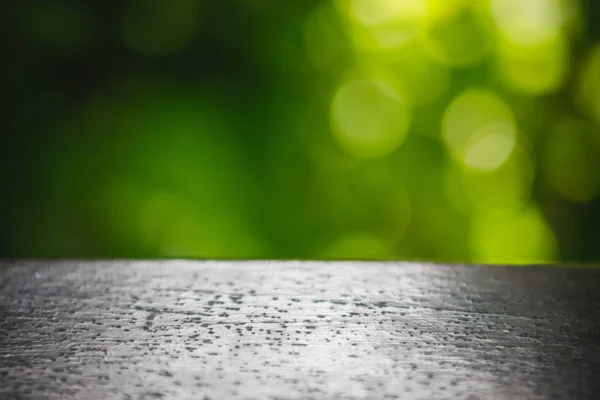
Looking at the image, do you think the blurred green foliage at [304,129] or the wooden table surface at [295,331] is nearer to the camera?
the wooden table surface at [295,331]

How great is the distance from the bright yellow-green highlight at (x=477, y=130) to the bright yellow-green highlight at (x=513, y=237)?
0.18m

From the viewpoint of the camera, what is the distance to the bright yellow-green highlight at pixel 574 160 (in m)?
2.27

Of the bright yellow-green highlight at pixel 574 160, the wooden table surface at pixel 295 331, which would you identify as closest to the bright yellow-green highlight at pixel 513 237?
the bright yellow-green highlight at pixel 574 160

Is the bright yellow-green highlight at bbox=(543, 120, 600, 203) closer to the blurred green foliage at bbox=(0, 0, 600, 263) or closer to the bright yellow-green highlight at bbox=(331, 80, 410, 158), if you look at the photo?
the blurred green foliage at bbox=(0, 0, 600, 263)

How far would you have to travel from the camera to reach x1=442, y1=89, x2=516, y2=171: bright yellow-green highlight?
2.29 m

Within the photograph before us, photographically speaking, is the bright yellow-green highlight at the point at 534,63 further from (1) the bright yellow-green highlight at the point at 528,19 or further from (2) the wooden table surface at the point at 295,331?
(2) the wooden table surface at the point at 295,331

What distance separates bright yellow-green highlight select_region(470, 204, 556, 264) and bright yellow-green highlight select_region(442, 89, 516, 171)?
18 centimetres

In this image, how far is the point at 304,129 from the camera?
7.53 ft

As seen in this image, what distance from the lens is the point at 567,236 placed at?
7.34 feet

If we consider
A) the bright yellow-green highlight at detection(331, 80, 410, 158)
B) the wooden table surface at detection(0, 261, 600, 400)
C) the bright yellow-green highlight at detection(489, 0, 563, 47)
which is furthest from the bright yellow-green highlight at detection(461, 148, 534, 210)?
the wooden table surface at detection(0, 261, 600, 400)

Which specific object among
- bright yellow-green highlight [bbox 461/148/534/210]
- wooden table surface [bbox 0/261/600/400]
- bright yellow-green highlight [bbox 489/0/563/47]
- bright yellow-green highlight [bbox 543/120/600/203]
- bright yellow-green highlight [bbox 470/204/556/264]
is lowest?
wooden table surface [bbox 0/261/600/400]

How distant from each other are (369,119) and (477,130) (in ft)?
1.22

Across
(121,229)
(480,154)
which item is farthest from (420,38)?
(121,229)

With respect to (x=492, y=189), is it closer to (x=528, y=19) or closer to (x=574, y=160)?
(x=574, y=160)
